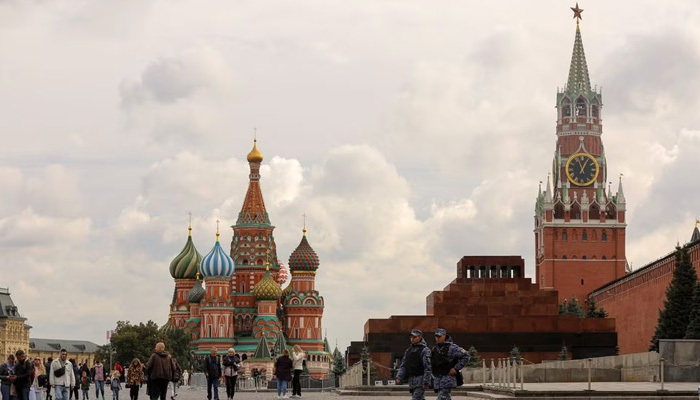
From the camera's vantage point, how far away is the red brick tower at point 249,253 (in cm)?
12094

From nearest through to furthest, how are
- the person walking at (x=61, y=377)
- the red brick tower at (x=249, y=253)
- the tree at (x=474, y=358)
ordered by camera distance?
the person walking at (x=61, y=377)
the tree at (x=474, y=358)
the red brick tower at (x=249, y=253)

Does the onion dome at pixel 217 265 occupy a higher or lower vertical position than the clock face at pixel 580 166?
lower

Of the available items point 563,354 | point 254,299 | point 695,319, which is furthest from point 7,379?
point 254,299

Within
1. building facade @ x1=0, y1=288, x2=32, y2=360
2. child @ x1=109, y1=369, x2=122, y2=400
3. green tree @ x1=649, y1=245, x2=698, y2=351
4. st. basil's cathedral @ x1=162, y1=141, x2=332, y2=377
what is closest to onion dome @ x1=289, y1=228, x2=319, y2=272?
st. basil's cathedral @ x1=162, y1=141, x2=332, y2=377

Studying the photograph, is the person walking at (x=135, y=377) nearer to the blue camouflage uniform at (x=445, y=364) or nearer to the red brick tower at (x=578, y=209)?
the blue camouflage uniform at (x=445, y=364)

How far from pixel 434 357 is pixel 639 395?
7936 mm

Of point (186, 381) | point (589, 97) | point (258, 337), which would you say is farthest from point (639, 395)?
point (589, 97)

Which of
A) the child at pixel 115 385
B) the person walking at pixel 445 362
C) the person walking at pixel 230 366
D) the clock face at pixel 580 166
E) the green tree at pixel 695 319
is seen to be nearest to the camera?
the person walking at pixel 445 362

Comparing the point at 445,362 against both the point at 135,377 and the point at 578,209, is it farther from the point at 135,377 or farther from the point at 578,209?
the point at 578,209

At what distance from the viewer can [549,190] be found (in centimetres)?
13500

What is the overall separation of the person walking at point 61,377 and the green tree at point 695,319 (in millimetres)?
29996

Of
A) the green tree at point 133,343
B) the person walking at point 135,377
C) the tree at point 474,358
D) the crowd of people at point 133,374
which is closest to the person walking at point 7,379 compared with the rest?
the crowd of people at point 133,374

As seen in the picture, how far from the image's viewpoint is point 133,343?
335ft

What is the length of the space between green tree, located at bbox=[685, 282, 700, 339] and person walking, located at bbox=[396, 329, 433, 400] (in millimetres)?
34237
